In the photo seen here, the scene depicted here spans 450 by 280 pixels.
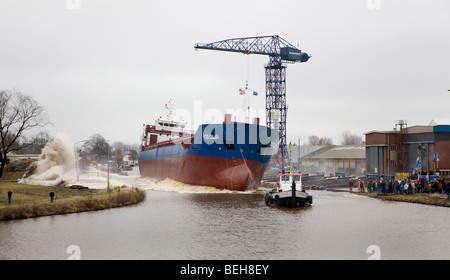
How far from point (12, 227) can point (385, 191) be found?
32.3 meters

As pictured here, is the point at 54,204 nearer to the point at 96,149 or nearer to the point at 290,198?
the point at 290,198

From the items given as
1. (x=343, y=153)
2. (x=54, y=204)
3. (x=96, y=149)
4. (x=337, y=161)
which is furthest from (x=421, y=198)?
(x=96, y=149)

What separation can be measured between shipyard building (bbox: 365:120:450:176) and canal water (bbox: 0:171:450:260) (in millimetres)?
16890

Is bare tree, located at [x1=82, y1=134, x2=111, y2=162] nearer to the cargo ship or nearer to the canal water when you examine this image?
the cargo ship

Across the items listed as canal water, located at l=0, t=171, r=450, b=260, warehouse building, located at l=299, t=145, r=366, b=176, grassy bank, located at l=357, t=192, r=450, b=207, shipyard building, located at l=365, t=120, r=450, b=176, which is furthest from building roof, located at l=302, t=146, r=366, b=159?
canal water, located at l=0, t=171, r=450, b=260

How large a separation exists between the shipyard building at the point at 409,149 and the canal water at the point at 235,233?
16.9m

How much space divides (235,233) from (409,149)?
37017mm

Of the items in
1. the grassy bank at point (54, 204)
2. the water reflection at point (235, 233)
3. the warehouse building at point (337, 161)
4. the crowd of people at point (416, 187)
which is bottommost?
the water reflection at point (235, 233)

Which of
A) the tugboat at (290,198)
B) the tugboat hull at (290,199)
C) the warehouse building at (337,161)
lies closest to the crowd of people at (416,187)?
the tugboat at (290,198)

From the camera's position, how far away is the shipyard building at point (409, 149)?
47938mm

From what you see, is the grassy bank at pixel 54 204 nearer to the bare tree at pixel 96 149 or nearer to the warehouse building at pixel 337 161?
the warehouse building at pixel 337 161

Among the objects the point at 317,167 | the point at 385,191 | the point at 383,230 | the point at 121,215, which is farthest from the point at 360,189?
the point at 317,167

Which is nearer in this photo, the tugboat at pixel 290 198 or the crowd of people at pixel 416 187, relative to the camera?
the tugboat at pixel 290 198
